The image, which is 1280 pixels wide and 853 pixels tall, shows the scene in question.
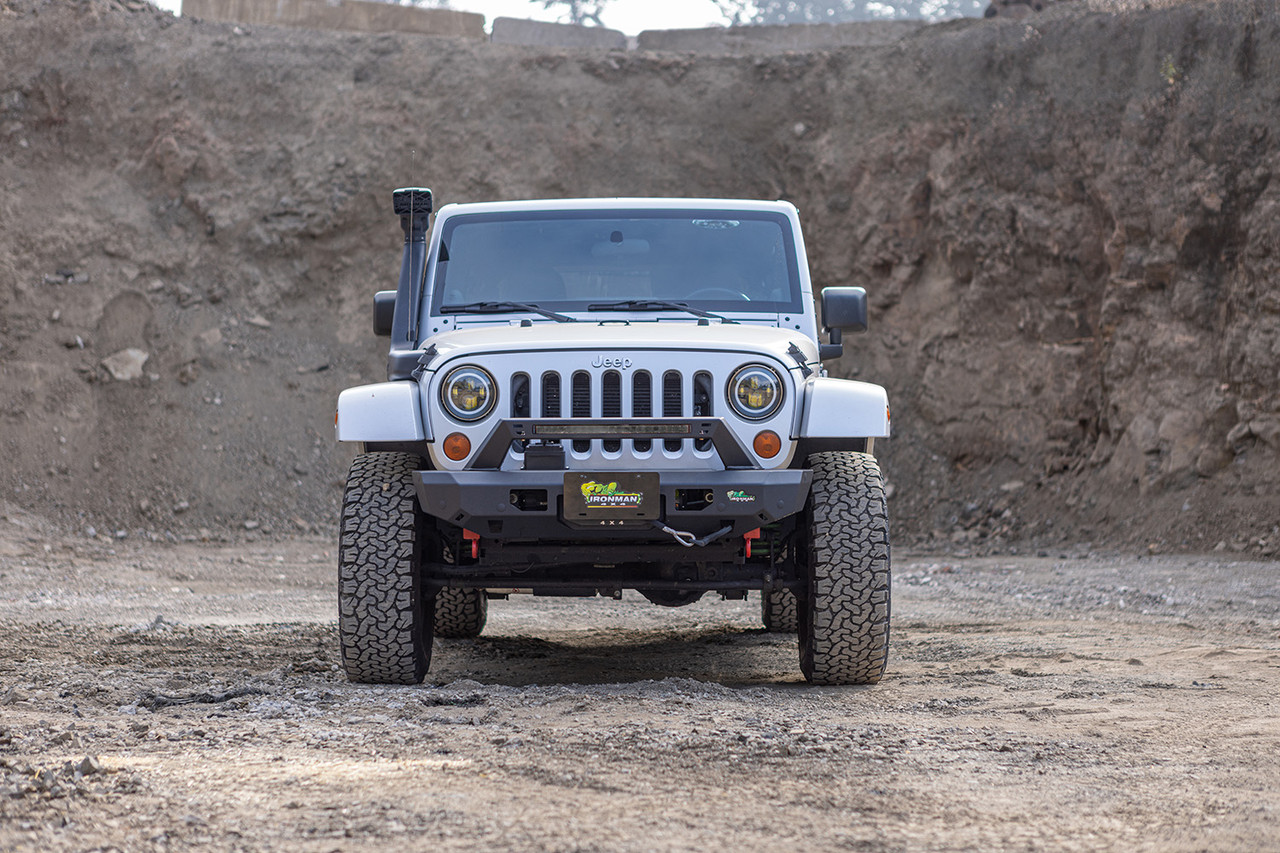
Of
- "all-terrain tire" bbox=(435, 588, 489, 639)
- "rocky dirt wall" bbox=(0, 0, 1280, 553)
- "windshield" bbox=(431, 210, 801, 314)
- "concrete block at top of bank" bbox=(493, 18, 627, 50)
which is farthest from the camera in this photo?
"concrete block at top of bank" bbox=(493, 18, 627, 50)

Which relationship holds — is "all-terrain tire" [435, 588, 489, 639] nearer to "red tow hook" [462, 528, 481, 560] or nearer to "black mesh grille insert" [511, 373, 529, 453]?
"red tow hook" [462, 528, 481, 560]

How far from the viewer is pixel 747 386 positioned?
5.42 metres

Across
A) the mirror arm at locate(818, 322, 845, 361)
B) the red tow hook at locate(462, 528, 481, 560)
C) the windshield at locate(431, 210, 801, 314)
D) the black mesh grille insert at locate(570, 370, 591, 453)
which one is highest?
the windshield at locate(431, 210, 801, 314)

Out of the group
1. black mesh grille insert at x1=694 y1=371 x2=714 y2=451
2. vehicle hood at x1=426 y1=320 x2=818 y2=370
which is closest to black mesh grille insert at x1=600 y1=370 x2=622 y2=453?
vehicle hood at x1=426 y1=320 x2=818 y2=370

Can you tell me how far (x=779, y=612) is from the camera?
823 centimetres

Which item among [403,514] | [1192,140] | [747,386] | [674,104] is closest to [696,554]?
[747,386]

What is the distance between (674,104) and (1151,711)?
16.6m

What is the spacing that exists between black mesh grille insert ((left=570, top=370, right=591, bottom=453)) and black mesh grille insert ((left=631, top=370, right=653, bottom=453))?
0.63ft

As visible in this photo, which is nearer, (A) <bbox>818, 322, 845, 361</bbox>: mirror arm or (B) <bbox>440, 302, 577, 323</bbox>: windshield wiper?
(B) <bbox>440, 302, 577, 323</bbox>: windshield wiper

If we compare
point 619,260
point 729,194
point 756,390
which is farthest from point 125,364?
point 756,390

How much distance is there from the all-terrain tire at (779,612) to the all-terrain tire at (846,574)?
2455 mm

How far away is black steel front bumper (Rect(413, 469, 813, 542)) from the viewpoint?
5.30 meters

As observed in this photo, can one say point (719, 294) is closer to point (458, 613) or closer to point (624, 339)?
point (624, 339)

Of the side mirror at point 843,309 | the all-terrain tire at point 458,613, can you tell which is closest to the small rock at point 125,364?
the all-terrain tire at point 458,613
